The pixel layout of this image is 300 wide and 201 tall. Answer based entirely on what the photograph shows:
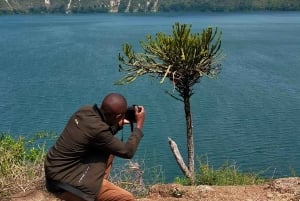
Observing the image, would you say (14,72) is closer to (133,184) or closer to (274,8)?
(133,184)

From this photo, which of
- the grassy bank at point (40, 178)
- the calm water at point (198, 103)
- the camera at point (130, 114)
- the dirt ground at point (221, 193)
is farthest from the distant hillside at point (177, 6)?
the camera at point (130, 114)

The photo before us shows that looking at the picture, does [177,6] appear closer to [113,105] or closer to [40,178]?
[40,178]

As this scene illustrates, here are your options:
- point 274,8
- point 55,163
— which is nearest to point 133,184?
point 55,163

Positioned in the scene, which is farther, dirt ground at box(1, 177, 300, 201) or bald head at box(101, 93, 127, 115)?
dirt ground at box(1, 177, 300, 201)

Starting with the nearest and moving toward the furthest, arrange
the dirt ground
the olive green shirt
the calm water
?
the olive green shirt < the dirt ground < the calm water

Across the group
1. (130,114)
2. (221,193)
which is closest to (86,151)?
(130,114)

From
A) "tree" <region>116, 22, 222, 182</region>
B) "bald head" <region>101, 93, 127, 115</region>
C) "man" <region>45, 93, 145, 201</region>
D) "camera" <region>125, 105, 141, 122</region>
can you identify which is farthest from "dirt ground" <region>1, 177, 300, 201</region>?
"tree" <region>116, 22, 222, 182</region>

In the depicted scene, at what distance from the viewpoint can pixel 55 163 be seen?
3832 millimetres

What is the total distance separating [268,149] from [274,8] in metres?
149

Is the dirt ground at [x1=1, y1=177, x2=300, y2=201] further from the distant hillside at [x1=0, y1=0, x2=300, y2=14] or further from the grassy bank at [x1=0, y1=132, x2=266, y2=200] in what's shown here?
the distant hillside at [x1=0, y1=0, x2=300, y2=14]

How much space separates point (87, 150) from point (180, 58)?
7.16 meters

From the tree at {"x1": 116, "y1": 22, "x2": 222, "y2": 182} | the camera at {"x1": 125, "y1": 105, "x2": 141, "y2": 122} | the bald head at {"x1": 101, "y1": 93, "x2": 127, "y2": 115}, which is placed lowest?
the tree at {"x1": 116, "y1": 22, "x2": 222, "y2": 182}

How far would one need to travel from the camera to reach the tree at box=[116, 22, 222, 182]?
10.5 meters

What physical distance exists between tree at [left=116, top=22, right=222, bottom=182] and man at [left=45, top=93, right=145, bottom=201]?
6.40 meters
